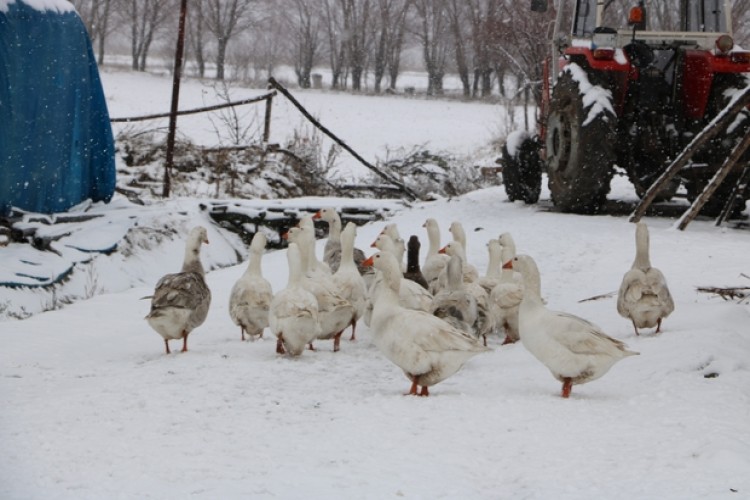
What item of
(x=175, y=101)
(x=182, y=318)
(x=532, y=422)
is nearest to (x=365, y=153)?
(x=175, y=101)

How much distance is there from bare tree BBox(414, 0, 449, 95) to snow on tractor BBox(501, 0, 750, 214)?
2006 inches

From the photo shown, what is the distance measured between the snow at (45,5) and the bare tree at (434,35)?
171 feet

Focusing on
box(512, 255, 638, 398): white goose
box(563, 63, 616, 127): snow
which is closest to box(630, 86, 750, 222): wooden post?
box(563, 63, 616, 127): snow

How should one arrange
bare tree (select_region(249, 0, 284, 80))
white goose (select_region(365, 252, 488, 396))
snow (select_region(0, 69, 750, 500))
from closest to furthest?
snow (select_region(0, 69, 750, 500)) < white goose (select_region(365, 252, 488, 396)) < bare tree (select_region(249, 0, 284, 80))

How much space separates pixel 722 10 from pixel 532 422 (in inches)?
435

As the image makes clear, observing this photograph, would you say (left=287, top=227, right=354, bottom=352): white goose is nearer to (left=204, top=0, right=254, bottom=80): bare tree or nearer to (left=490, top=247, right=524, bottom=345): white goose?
(left=490, top=247, right=524, bottom=345): white goose

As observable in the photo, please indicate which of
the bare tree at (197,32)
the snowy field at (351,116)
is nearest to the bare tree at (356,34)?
the snowy field at (351,116)

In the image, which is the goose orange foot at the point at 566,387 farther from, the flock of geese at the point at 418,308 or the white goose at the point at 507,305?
the white goose at the point at 507,305

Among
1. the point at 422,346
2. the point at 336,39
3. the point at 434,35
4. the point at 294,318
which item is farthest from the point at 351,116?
the point at 422,346

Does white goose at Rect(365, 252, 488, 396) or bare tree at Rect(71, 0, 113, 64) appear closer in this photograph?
white goose at Rect(365, 252, 488, 396)

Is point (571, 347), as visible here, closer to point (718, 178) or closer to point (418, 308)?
point (418, 308)

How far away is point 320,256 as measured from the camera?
13.3 m

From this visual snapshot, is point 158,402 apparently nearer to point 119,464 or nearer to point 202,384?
point 202,384

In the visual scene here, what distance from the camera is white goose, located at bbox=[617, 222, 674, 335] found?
25.9 feet
